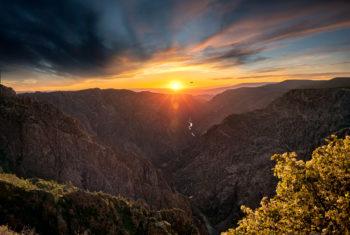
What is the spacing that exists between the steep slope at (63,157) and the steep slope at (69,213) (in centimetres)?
2746

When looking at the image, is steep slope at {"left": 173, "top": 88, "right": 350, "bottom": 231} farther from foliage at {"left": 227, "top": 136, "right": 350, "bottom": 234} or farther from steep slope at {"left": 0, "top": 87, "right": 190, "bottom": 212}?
foliage at {"left": 227, "top": 136, "right": 350, "bottom": 234}

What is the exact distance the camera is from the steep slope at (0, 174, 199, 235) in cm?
2528

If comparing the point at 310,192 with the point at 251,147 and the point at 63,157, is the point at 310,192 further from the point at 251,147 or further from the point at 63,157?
the point at 251,147

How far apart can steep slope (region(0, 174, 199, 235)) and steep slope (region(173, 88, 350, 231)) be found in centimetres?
6285

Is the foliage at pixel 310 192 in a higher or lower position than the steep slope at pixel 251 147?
higher

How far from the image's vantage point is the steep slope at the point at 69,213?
82.9ft

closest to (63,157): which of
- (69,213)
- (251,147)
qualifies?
(69,213)

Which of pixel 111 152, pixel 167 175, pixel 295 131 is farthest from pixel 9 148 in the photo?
pixel 295 131

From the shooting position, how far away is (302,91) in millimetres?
132875

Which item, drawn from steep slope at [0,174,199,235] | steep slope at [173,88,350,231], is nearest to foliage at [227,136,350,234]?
steep slope at [0,174,199,235]

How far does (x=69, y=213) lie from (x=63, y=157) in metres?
49.4

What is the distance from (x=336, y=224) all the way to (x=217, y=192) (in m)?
99.4

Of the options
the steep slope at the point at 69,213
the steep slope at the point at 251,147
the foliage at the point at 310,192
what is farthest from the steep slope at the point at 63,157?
the foliage at the point at 310,192

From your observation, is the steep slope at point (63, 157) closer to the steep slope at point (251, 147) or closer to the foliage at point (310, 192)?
the steep slope at point (251, 147)
